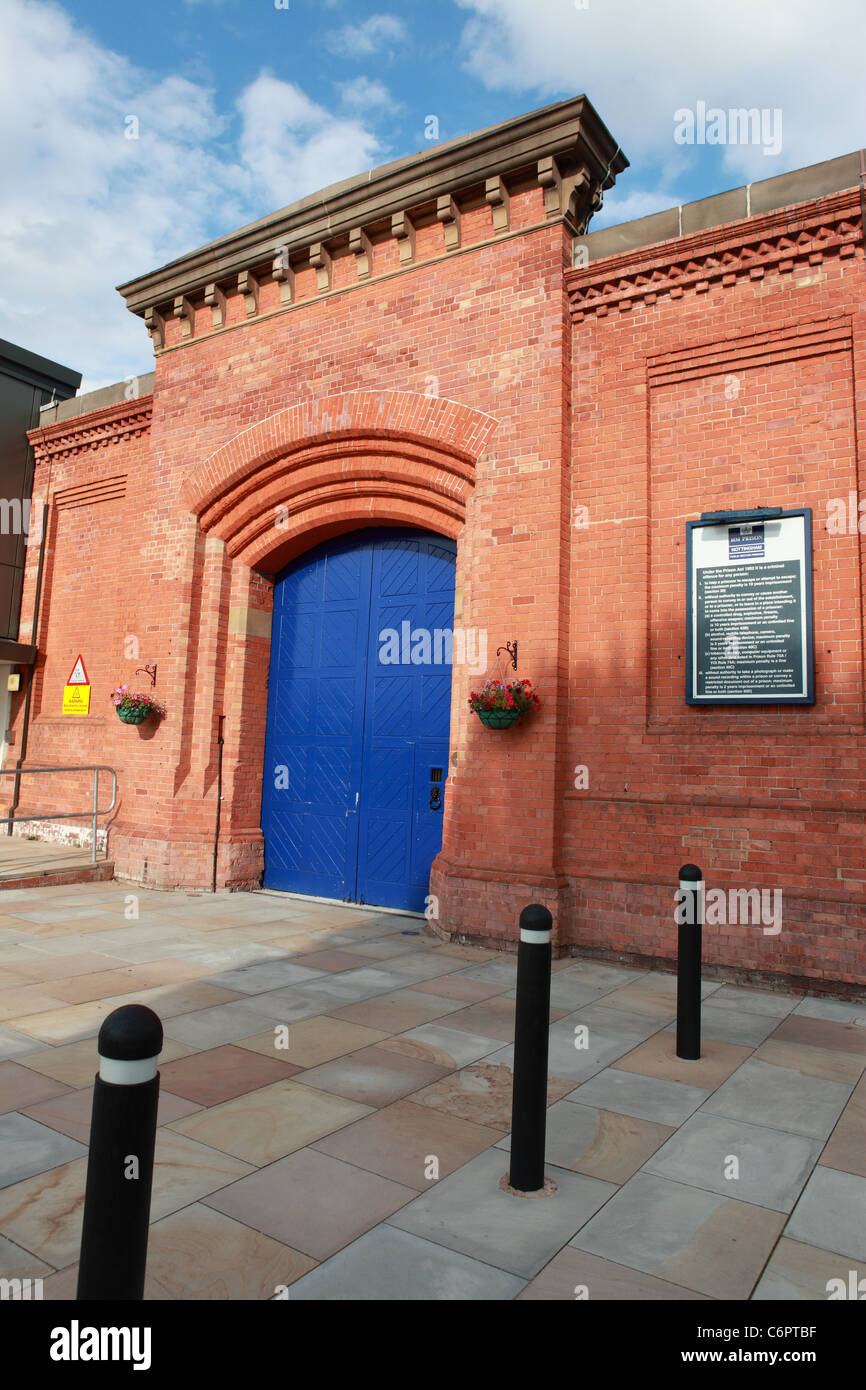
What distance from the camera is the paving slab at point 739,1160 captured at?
321 centimetres

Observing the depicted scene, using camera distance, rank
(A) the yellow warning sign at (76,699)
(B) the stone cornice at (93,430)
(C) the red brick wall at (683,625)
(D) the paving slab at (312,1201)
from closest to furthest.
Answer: (D) the paving slab at (312,1201) < (C) the red brick wall at (683,625) < (B) the stone cornice at (93,430) < (A) the yellow warning sign at (76,699)

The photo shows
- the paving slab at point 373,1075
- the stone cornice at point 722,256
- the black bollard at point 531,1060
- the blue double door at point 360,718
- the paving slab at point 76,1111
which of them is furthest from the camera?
the blue double door at point 360,718

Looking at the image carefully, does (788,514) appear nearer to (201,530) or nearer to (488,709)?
(488,709)

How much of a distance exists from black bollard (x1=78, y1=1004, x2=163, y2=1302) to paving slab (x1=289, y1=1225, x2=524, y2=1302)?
0.84 meters

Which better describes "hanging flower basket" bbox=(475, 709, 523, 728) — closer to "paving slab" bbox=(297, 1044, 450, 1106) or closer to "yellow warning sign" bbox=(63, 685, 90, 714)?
"paving slab" bbox=(297, 1044, 450, 1106)

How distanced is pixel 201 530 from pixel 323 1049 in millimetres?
7275

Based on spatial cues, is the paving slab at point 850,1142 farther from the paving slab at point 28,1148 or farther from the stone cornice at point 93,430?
the stone cornice at point 93,430

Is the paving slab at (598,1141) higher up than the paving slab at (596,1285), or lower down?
lower down

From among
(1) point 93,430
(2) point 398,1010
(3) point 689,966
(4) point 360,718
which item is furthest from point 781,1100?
(1) point 93,430

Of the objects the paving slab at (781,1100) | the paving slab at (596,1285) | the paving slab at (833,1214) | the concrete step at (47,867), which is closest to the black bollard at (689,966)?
the paving slab at (781,1100)

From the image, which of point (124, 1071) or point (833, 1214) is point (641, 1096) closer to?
point (833, 1214)

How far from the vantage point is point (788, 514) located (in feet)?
21.7

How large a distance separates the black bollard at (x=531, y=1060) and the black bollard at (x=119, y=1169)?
1.58m
